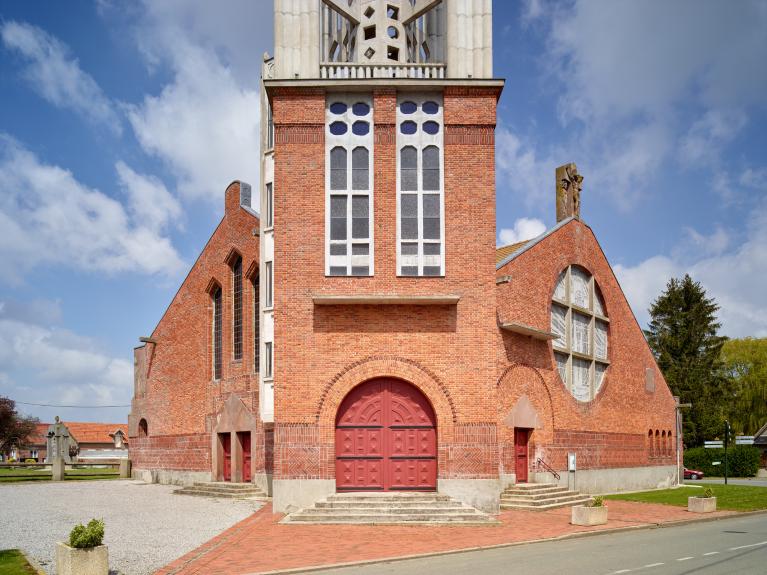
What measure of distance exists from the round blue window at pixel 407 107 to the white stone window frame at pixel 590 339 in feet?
36.3

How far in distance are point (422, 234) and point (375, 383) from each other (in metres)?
4.06

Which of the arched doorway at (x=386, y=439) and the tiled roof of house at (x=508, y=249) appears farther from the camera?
the tiled roof of house at (x=508, y=249)

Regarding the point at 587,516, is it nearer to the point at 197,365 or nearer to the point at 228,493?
the point at 228,493

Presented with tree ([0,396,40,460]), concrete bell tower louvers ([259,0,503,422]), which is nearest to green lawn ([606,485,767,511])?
concrete bell tower louvers ([259,0,503,422])

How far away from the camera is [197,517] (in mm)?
20297

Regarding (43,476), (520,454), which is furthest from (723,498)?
(43,476)

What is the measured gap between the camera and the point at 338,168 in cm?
2088

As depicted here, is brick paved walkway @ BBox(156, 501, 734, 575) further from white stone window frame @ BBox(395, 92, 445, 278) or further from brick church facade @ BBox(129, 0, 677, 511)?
white stone window frame @ BBox(395, 92, 445, 278)

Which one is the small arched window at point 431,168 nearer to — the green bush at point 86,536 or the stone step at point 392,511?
the stone step at point 392,511

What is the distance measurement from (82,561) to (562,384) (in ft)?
68.0

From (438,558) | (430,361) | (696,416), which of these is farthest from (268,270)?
(696,416)

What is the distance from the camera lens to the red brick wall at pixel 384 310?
19734 mm

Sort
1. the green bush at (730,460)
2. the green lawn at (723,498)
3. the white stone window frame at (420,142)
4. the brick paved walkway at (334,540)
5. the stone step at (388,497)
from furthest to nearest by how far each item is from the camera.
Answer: the green bush at (730,460)
the green lawn at (723,498)
the white stone window frame at (420,142)
the stone step at (388,497)
the brick paved walkway at (334,540)

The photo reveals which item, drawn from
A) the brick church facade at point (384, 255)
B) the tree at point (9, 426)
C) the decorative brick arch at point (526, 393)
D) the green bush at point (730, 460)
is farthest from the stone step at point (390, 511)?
the tree at point (9, 426)
